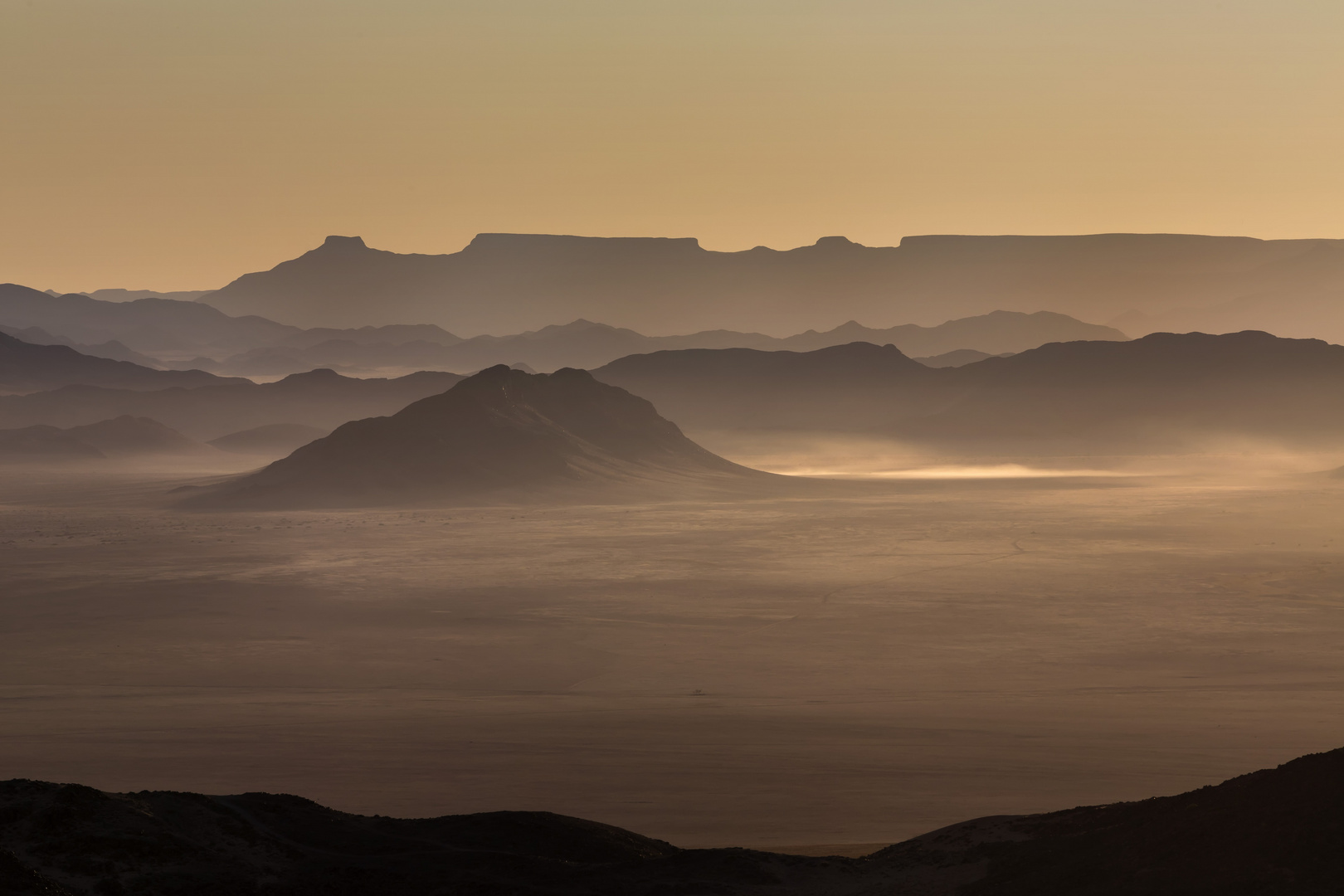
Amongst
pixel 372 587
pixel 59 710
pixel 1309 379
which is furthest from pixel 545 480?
pixel 1309 379

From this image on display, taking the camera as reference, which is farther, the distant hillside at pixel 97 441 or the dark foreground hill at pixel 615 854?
the distant hillside at pixel 97 441

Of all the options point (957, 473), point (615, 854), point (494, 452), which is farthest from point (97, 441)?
point (615, 854)

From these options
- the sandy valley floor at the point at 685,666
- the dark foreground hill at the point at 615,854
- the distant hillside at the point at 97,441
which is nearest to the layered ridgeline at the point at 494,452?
the sandy valley floor at the point at 685,666

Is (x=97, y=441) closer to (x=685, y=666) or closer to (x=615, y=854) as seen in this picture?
(x=685, y=666)

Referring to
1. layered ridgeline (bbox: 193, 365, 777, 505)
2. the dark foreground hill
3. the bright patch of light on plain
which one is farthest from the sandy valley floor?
the bright patch of light on plain

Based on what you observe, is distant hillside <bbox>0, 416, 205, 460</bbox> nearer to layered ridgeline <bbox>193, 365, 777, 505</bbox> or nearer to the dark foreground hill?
layered ridgeline <bbox>193, 365, 777, 505</bbox>

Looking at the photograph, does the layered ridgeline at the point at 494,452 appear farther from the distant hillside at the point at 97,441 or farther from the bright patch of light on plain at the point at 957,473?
the distant hillside at the point at 97,441
